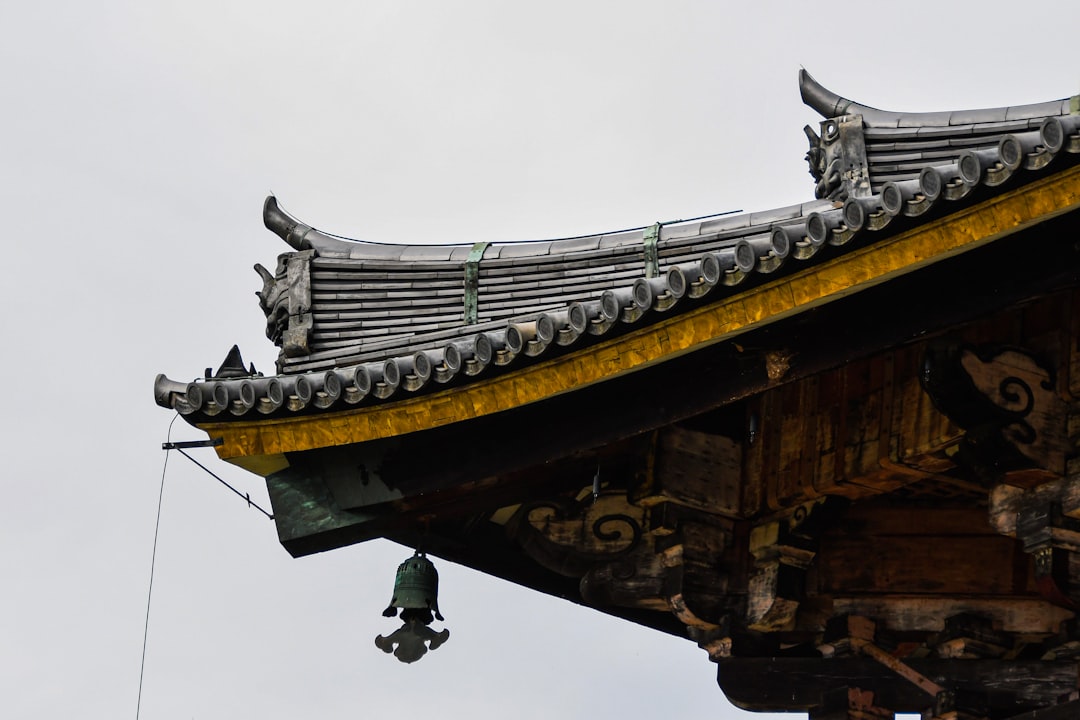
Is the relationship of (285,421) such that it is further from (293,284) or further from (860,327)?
(860,327)

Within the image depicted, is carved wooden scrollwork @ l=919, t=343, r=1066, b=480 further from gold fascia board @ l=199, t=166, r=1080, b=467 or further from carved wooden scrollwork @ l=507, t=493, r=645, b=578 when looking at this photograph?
carved wooden scrollwork @ l=507, t=493, r=645, b=578

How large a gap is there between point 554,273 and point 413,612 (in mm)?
1947

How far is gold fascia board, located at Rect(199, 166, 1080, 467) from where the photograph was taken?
8.33 meters

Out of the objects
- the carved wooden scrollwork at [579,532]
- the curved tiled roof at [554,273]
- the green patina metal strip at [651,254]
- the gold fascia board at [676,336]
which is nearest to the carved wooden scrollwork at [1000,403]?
the gold fascia board at [676,336]

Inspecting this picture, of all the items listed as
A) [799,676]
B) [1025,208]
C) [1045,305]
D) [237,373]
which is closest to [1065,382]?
[1045,305]

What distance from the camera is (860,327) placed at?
927 cm

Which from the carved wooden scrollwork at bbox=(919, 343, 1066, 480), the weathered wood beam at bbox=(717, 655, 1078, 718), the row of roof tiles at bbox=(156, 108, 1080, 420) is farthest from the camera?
the weathered wood beam at bbox=(717, 655, 1078, 718)

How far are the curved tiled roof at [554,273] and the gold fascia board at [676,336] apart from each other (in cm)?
8

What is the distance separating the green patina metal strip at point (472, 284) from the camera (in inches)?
432

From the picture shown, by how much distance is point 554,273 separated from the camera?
10930 mm

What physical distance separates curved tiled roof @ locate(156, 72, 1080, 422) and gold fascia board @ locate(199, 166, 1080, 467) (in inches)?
3.3

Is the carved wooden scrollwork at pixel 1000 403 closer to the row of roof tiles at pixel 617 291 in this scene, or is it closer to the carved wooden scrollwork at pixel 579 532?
the row of roof tiles at pixel 617 291

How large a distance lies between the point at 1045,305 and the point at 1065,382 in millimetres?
372

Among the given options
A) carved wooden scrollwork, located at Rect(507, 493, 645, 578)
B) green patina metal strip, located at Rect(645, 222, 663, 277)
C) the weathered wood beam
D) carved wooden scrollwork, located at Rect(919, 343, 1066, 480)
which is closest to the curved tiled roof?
green patina metal strip, located at Rect(645, 222, 663, 277)
